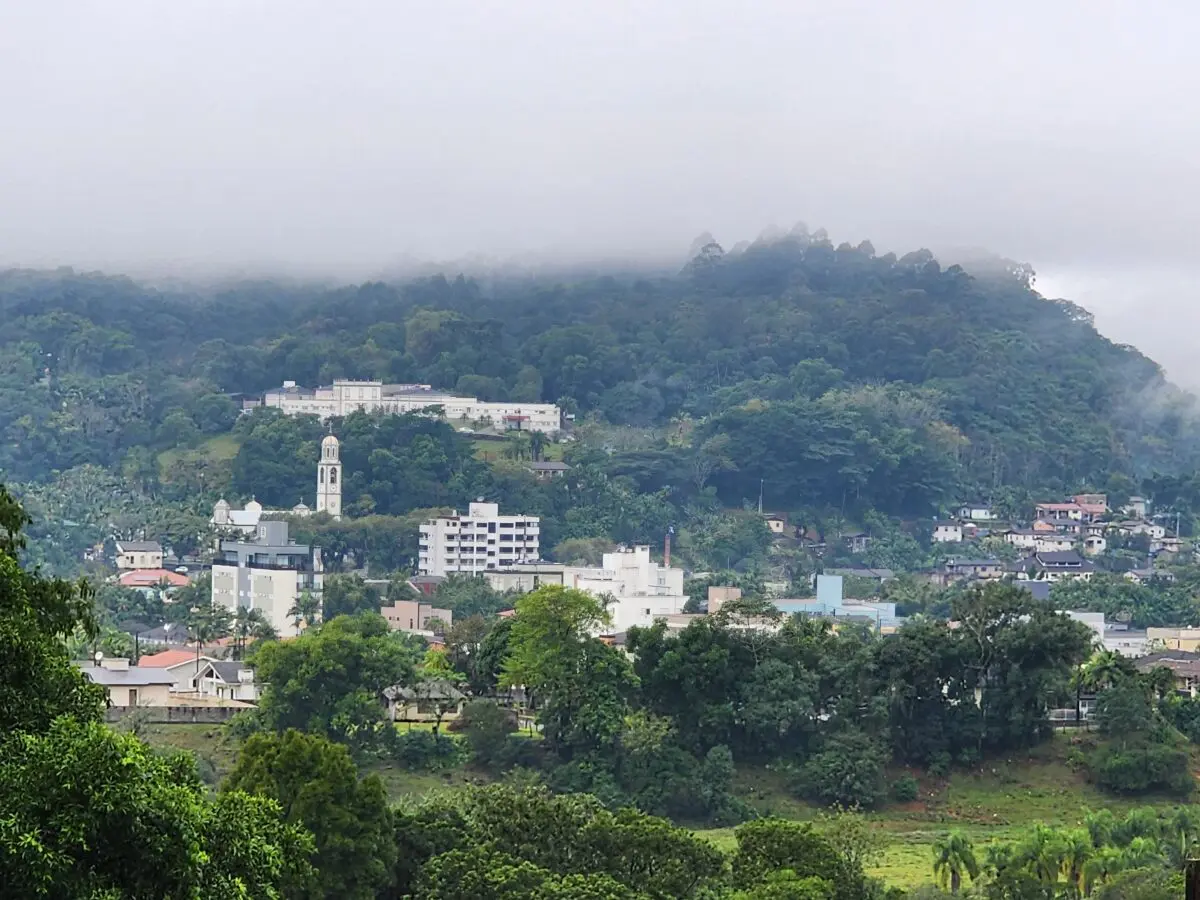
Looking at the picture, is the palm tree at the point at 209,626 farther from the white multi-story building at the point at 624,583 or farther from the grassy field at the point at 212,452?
the grassy field at the point at 212,452

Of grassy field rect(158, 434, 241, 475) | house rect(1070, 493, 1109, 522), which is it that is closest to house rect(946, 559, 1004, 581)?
house rect(1070, 493, 1109, 522)

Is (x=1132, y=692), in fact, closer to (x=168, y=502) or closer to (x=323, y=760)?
(x=323, y=760)

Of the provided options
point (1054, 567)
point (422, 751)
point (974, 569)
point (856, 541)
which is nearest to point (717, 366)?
point (856, 541)

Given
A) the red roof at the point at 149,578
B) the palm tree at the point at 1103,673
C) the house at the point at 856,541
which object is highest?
the palm tree at the point at 1103,673

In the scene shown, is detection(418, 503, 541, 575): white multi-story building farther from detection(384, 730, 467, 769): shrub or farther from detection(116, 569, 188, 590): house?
detection(384, 730, 467, 769): shrub

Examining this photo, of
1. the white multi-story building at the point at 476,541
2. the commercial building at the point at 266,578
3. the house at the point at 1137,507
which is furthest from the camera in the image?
the house at the point at 1137,507

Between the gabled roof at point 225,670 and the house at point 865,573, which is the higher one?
the gabled roof at point 225,670

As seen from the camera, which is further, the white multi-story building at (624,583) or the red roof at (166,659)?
the white multi-story building at (624,583)

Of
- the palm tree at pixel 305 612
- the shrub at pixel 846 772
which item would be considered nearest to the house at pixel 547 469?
the palm tree at pixel 305 612

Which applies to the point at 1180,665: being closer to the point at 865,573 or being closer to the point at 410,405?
the point at 865,573
